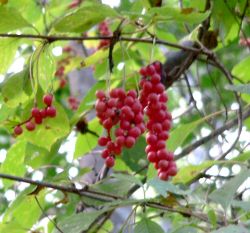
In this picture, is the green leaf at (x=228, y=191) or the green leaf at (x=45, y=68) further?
the green leaf at (x=45, y=68)

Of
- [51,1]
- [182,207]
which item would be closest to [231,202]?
[182,207]

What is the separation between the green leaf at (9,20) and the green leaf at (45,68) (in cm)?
7

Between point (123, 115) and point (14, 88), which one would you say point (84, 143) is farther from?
point (123, 115)

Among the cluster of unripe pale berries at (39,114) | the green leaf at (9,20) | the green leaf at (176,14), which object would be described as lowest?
the cluster of unripe pale berries at (39,114)

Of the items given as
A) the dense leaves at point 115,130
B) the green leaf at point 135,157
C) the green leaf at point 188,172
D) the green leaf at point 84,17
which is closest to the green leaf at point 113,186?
the dense leaves at point 115,130

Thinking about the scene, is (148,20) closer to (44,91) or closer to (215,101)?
(44,91)

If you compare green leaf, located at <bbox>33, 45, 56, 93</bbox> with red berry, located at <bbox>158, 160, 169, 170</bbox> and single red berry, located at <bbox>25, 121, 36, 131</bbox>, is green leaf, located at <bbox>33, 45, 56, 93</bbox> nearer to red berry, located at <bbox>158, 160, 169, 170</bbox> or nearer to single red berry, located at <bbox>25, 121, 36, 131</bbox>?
single red berry, located at <bbox>25, 121, 36, 131</bbox>

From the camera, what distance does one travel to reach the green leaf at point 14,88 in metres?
1.23

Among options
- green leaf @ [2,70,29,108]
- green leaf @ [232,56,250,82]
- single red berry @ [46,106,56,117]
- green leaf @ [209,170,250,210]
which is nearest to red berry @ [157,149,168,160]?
green leaf @ [209,170,250,210]

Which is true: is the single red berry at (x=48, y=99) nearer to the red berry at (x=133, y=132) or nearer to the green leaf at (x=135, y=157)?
the red berry at (x=133, y=132)

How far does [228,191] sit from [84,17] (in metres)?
0.39

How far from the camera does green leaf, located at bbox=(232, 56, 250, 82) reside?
62.2 inches

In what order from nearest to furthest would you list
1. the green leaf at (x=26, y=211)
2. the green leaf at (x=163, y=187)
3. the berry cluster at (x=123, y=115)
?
the green leaf at (x=163, y=187), the berry cluster at (x=123, y=115), the green leaf at (x=26, y=211)

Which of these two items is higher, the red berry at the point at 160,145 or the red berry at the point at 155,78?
the red berry at the point at 155,78
